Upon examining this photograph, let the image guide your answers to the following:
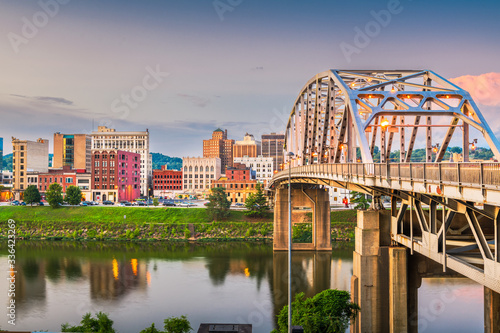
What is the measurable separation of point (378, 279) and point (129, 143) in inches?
5800

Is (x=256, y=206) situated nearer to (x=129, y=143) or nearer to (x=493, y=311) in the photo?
(x=493, y=311)

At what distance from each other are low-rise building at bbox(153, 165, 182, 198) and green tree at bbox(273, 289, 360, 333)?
10913cm

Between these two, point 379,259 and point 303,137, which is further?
point 303,137

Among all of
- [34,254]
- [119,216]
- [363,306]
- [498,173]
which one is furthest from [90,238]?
[498,173]

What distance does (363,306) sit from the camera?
25766 millimetres

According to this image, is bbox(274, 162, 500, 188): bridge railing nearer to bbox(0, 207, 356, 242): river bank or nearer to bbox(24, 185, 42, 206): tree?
bbox(0, 207, 356, 242): river bank

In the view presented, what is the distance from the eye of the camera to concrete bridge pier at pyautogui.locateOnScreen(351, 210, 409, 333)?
24922 millimetres

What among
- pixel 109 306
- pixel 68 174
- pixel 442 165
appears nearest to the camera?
pixel 442 165

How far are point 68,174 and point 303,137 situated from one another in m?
72.2

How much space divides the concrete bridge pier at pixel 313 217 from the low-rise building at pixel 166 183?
241 ft

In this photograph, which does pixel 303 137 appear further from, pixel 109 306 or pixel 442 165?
pixel 442 165

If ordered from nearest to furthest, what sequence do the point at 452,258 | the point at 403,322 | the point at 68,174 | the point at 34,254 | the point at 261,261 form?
the point at 452,258
the point at 403,322
the point at 261,261
the point at 34,254
the point at 68,174

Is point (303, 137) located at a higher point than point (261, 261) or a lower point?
higher

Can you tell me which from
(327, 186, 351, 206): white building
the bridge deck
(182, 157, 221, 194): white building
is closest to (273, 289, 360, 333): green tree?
the bridge deck
